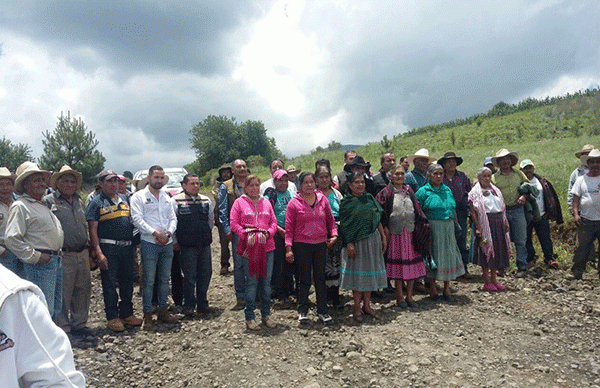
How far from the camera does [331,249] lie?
5.82 meters

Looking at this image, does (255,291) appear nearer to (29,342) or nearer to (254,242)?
(254,242)

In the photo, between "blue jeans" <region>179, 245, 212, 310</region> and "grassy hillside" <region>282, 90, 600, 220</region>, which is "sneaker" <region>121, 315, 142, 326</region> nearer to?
"blue jeans" <region>179, 245, 212, 310</region>

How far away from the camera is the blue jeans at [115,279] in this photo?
17.2 ft

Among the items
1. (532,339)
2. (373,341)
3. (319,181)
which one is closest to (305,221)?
(319,181)

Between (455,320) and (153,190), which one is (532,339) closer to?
(455,320)

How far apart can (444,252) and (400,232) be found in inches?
29.3

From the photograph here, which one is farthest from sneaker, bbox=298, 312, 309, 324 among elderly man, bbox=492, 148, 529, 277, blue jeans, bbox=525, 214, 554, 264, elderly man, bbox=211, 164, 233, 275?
blue jeans, bbox=525, 214, 554, 264

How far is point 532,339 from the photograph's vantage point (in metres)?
4.63

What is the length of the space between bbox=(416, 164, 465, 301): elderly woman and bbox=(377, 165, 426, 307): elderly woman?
26 centimetres

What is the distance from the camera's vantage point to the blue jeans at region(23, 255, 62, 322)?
4.32 m

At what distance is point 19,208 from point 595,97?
4180cm

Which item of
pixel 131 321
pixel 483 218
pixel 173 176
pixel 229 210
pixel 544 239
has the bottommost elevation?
pixel 131 321

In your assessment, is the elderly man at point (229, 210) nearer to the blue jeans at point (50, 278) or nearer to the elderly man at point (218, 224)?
the elderly man at point (218, 224)

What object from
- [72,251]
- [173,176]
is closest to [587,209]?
[72,251]
